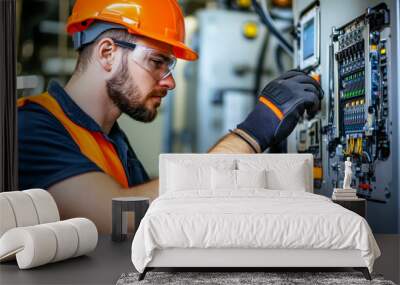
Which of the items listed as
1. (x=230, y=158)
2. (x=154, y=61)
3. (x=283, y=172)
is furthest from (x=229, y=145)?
(x=154, y=61)

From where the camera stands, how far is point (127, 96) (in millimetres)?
5484

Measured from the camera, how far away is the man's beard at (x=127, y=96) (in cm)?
545

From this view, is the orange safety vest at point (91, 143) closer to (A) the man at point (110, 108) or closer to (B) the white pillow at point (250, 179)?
(A) the man at point (110, 108)

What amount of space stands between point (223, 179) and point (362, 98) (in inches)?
61.1

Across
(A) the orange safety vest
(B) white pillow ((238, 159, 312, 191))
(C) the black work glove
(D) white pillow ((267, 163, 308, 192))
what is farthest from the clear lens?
(D) white pillow ((267, 163, 308, 192))

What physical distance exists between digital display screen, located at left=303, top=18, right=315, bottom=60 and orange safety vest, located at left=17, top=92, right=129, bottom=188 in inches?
82.8

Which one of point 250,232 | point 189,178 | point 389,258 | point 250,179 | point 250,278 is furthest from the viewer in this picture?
point 189,178

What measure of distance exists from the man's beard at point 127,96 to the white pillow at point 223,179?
1.02m

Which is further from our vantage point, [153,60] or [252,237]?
[153,60]

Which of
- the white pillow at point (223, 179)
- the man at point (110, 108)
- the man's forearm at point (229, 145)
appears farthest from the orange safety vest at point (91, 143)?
the white pillow at point (223, 179)

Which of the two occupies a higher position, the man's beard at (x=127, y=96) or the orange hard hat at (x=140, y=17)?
the orange hard hat at (x=140, y=17)

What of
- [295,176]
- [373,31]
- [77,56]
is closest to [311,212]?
[295,176]

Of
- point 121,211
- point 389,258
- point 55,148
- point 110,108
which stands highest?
point 110,108

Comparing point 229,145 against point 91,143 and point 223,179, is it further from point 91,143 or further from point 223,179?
point 91,143
